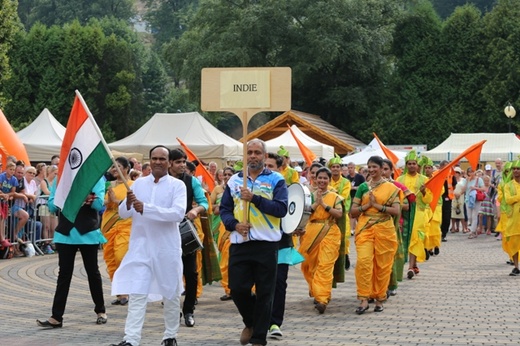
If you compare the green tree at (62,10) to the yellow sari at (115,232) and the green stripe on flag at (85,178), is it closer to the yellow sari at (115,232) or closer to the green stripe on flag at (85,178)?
the yellow sari at (115,232)

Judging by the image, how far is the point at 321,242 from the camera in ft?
42.3

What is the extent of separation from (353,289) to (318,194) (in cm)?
260

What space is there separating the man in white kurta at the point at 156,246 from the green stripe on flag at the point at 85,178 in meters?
0.77

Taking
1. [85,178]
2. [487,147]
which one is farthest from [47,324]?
[487,147]

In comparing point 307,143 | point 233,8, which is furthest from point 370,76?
point 307,143

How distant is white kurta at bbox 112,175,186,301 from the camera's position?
909 cm

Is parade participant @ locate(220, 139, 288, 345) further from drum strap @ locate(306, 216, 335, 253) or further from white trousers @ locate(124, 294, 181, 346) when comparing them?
drum strap @ locate(306, 216, 335, 253)

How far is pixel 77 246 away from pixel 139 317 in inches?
89.2

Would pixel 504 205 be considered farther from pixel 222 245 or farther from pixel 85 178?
pixel 85 178

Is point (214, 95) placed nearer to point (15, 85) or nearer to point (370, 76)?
point (370, 76)

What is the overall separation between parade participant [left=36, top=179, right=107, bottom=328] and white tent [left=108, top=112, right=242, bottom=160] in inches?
838

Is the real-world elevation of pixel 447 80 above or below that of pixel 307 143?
above

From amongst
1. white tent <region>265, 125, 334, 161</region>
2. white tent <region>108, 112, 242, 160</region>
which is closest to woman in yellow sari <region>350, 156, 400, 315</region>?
white tent <region>108, 112, 242, 160</region>

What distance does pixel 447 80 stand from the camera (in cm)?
5969
